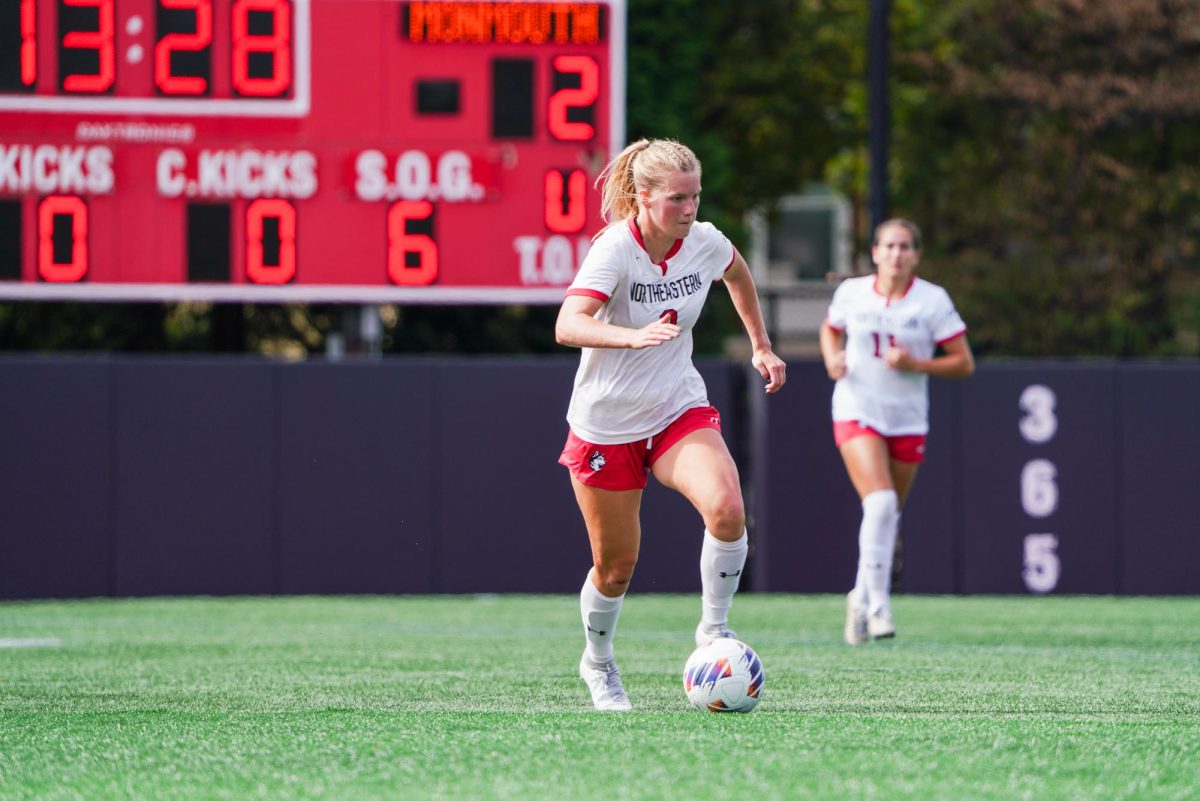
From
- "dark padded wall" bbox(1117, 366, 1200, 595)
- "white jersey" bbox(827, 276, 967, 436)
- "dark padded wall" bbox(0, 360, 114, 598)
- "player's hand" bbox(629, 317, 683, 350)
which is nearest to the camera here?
"player's hand" bbox(629, 317, 683, 350)

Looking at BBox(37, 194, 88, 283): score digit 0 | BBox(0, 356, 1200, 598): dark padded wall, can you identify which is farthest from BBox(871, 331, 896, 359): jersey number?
BBox(37, 194, 88, 283): score digit 0

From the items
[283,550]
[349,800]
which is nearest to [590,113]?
[283,550]

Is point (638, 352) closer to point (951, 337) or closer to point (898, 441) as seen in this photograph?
point (898, 441)

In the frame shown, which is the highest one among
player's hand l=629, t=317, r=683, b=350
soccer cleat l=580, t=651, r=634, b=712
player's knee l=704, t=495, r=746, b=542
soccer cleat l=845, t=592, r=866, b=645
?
player's hand l=629, t=317, r=683, b=350

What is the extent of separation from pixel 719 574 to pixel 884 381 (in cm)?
283

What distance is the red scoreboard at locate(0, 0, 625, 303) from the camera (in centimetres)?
1209

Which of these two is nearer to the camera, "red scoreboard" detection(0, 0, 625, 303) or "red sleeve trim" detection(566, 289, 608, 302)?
"red sleeve trim" detection(566, 289, 608, 302)

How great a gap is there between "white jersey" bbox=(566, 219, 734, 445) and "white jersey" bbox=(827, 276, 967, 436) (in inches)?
106

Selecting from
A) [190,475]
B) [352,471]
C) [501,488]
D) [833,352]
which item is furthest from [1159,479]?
[190,475]

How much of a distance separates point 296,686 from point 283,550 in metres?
5.64

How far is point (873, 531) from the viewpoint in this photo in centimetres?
823

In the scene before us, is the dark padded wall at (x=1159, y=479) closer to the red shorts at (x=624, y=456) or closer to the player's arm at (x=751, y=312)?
the player's arm at (x=751, y=312)

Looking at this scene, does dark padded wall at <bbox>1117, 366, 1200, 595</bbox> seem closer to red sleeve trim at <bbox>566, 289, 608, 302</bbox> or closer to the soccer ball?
the soccer ball

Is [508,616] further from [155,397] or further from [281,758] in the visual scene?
[281,758]
